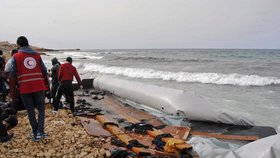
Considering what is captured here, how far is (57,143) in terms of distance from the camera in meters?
4.98

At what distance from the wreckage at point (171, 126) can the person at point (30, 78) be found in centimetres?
103

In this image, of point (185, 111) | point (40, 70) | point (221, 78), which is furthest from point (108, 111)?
point (221, 78)

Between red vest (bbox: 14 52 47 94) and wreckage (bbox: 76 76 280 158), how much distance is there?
140 cm

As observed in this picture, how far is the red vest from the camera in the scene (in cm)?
484

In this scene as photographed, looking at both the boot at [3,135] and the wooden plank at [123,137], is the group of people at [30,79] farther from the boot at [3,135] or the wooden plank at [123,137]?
the wooden plank at [123,137]

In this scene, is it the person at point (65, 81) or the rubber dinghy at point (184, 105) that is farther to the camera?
the person at point (65, 81)

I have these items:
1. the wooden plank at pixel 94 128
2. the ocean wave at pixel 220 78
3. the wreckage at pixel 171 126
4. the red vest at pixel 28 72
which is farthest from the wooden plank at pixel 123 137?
the ocean wave at pixel 220 78

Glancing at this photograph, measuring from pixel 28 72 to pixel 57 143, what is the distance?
1.28 m

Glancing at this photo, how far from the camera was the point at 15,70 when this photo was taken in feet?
15.9

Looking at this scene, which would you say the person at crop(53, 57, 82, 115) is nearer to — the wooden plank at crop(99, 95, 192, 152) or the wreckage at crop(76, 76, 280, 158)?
the wreckage at crop(76, 76, 280, 158)

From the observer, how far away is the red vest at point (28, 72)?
484 cm

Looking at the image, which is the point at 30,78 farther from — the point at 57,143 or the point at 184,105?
the point at 184,105

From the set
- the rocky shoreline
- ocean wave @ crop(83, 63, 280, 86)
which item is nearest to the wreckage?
the rocky shoreline

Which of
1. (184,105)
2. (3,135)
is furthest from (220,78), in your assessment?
(3,135)
